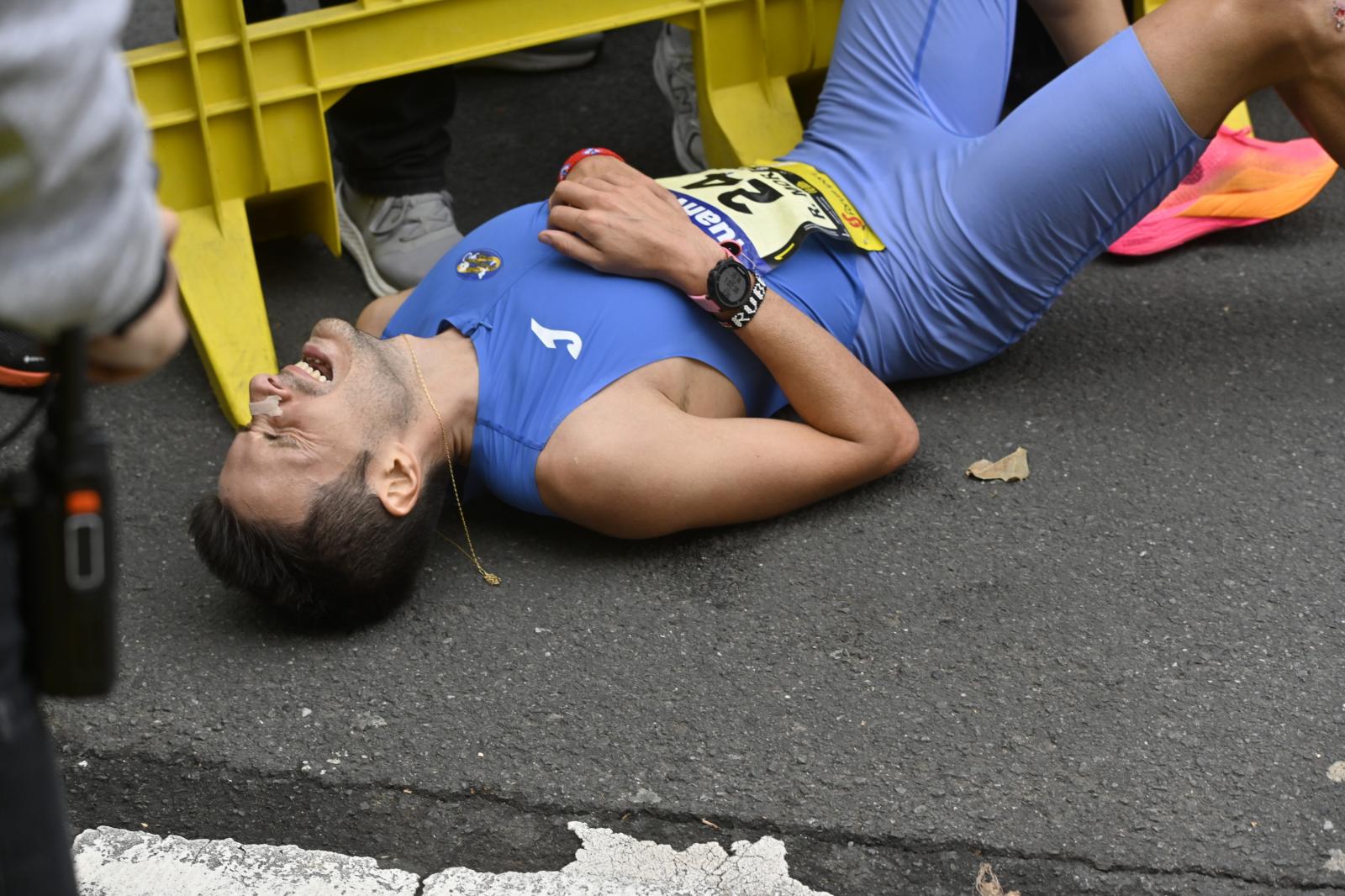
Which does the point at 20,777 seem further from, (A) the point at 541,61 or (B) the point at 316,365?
(A) the point at 541,61

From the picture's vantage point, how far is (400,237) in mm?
3775

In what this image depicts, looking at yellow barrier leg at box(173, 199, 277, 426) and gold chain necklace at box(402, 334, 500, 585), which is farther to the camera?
yellow barrier leg at box(173, 199, 277, 426)

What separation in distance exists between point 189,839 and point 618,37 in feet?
11.5

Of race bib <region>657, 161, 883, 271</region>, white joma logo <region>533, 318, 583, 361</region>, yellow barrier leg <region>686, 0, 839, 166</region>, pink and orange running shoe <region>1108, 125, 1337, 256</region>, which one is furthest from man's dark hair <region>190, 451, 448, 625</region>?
pink and orange running shoe <region>1108, 125, 1337, 256</region>

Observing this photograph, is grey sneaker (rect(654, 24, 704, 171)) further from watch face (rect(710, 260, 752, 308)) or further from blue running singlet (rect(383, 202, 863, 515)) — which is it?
watch face (rect(710, 260, 752, 308))

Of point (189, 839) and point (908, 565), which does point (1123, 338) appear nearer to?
point (908, 565)

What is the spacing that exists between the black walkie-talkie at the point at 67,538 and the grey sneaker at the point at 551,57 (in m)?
3.77

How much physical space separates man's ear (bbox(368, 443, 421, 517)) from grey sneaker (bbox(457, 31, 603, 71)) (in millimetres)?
2462

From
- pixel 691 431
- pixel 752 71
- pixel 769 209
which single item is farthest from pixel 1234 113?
pixel 691 431

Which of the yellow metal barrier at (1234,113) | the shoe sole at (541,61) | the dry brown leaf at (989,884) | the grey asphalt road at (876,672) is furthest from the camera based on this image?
the shoe sole at (541,61)

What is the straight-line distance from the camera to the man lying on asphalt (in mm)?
2637

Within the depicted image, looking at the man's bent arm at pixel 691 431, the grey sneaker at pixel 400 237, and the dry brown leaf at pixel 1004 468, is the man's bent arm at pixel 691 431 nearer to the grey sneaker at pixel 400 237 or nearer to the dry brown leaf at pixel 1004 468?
the dry brown leaf at pixel 1004 468

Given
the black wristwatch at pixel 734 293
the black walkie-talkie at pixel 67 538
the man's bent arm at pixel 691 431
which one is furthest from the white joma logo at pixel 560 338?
the black walkie-talkie at pixel 67 538

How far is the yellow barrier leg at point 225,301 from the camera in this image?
3283 mm
